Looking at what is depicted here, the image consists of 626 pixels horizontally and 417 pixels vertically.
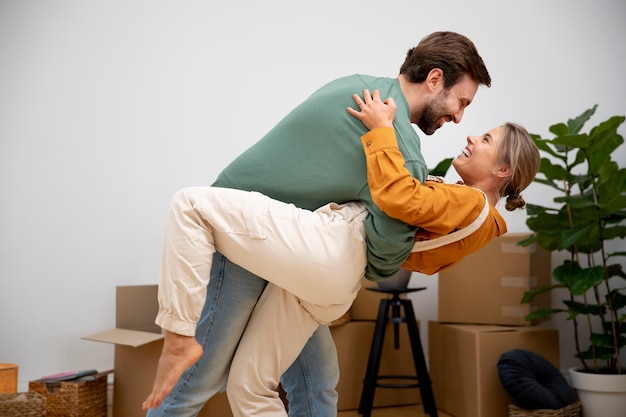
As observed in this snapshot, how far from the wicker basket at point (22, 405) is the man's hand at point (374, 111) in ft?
6.37

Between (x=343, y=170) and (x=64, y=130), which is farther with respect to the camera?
(x=64, y=130)

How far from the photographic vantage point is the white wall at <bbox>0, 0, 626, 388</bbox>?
340 centimetres

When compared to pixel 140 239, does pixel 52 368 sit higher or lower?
lower

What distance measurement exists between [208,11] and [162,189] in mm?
999

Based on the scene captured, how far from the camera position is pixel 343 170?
155 cm

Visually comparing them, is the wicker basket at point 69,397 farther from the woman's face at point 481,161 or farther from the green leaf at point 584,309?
the green leaf at point 584,309

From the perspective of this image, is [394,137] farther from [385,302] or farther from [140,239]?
[140,239]

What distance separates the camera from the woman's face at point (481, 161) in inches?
74.7

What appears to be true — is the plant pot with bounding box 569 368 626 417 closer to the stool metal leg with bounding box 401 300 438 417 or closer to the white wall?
the stool metal leg with bounding box 401 300 438 417

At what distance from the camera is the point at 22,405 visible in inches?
105

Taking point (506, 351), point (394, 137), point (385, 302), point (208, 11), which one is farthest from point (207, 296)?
point (208, 11)

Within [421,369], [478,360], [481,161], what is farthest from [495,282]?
[481,161]

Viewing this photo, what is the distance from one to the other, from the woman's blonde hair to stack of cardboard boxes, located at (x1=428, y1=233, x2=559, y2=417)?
4.43 feet

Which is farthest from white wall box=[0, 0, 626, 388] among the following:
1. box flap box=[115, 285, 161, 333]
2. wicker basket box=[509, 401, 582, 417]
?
wicker basket box=[509, 401, 582, 417]
